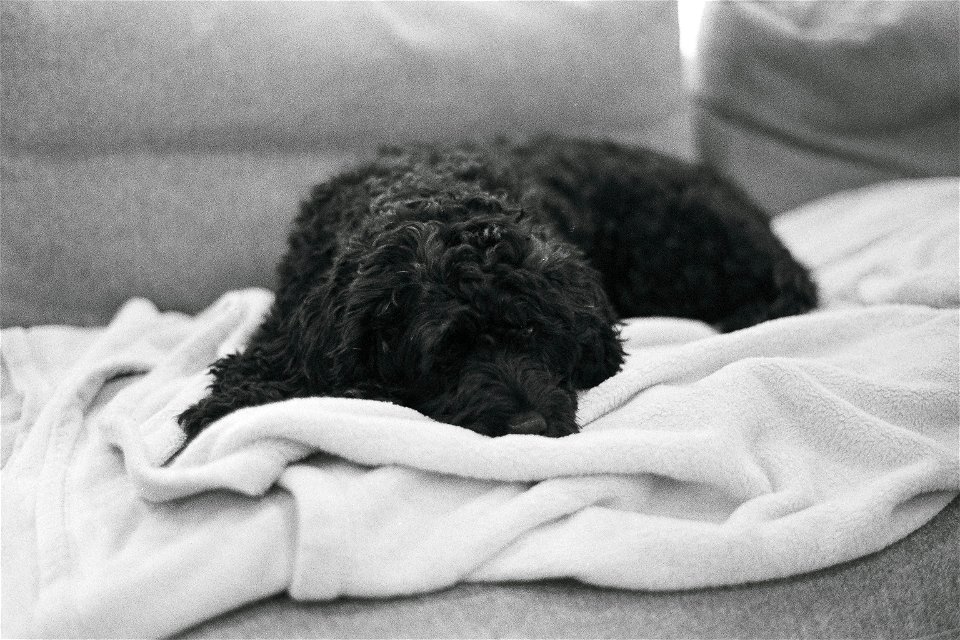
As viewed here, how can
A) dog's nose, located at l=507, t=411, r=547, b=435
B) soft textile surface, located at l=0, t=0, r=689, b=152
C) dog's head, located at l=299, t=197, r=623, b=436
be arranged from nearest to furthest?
dog's nose, located at l=507, t=411, r=547, b=435, dog's head, located at l=299, t=197, r=623, b=436, soft textile surface, located at l=0, t=0, r=689, b=152

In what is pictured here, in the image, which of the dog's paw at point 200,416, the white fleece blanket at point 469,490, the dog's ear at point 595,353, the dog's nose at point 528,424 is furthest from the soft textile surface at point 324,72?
the dog's nose at point 528,424

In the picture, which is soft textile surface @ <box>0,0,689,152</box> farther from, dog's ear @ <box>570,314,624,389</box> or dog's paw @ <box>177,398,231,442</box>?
dog's ear @ <box>570,314,624,389</box>

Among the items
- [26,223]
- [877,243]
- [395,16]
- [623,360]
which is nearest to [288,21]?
[395,16]

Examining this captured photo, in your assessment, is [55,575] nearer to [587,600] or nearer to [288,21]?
[587,600]

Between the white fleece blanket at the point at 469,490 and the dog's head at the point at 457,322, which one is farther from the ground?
the dog's head at the point at 457,322

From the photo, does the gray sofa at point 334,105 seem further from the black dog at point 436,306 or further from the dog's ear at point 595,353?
the dog's ear at point 595,353

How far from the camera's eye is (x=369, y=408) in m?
1.68

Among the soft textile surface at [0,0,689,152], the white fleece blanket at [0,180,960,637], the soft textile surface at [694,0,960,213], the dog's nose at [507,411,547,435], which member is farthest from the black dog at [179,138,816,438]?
the soft textile surface at [694,0,960,213]

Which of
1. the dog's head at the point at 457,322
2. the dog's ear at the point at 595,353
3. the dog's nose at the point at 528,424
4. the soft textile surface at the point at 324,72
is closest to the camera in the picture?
the dog's nose at the point at 528,424

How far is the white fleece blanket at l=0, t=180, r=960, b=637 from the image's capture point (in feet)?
4.65

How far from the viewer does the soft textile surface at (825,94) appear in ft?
11.6

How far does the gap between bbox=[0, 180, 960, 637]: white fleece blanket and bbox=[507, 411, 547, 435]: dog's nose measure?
0.13 metres

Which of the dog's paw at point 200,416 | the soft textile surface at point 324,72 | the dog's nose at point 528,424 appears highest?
the soft textile surface at point 324,72

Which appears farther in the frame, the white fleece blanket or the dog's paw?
the dog's paw
